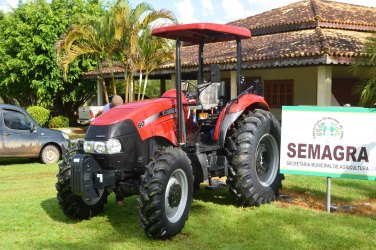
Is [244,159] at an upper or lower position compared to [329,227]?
upper

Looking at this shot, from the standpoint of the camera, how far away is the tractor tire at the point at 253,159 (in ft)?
21.4

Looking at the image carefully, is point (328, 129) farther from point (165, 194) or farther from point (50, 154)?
point (50, 154)

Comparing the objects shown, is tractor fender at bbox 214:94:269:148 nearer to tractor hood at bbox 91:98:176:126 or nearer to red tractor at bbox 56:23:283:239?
red tractor at bbox 56:23:283:239

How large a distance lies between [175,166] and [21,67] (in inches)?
885

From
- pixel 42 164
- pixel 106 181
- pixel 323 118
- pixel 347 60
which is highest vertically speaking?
pixel 347 60

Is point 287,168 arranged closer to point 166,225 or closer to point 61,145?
point 166,225

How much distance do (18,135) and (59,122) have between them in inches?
595

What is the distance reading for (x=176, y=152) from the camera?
5430mm

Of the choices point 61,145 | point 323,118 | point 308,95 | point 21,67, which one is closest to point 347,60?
point 308,95

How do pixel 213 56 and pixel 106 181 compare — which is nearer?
pixel 106 181

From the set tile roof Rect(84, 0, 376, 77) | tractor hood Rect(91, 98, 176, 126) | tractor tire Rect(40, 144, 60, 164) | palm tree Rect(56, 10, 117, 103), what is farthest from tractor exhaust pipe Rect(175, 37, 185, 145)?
palm tree Rect(56, 10, 117, 103)

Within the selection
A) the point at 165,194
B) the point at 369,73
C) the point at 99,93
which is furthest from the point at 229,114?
the point at 99,93

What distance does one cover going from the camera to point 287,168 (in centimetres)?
693

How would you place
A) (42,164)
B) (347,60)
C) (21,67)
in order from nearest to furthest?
1. (42,164)
2. (347,60)
3. (21,67)
